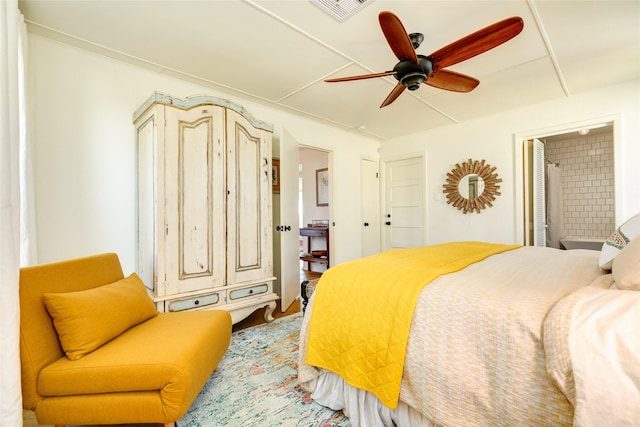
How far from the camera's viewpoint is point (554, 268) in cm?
159

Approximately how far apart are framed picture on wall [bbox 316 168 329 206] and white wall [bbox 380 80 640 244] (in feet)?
4.71

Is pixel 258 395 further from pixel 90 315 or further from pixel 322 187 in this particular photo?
pixel 322 187

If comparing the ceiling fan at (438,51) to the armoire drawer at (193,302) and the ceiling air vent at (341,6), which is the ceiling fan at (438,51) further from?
the armoire drawer at (193,302)

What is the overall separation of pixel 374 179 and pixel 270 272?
2.94 metres

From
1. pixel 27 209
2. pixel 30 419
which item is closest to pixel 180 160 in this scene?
pixel 27 209

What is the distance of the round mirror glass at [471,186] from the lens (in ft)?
12.7

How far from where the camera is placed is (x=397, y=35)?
154cm

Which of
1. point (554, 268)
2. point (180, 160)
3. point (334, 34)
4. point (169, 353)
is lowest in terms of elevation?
point (169, 353)

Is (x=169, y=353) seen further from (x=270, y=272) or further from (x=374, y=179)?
(x=374, y=179)

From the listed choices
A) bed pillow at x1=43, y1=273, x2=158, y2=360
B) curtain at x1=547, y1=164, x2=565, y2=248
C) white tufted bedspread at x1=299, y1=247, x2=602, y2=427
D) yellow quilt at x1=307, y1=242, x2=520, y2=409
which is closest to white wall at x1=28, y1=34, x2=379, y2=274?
bed pillow at x1=43, y1=273, x2=158, y2=360

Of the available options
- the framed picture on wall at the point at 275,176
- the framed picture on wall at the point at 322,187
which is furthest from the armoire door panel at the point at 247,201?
the framed picture on wall at the point at 322,187

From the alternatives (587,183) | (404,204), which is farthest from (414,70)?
(587,183)

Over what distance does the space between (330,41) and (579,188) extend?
5111 millimetres

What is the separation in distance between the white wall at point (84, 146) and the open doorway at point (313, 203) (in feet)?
10.5
